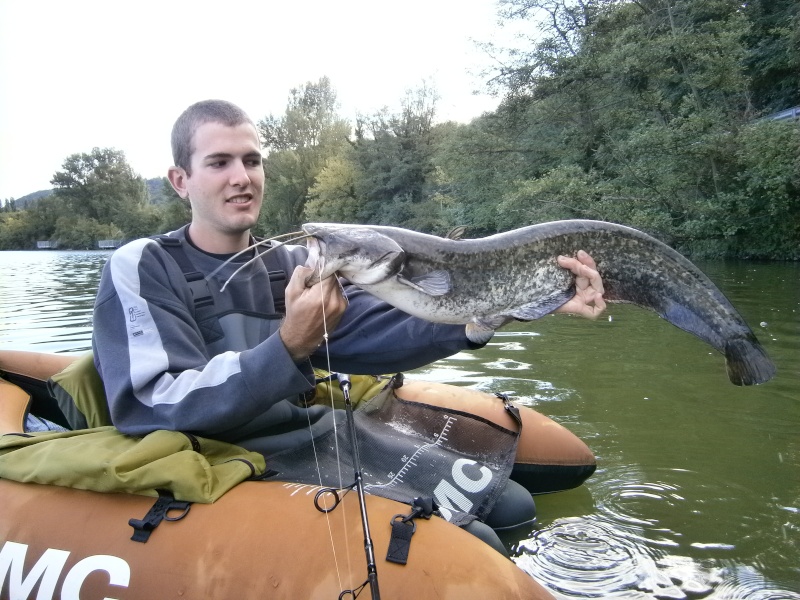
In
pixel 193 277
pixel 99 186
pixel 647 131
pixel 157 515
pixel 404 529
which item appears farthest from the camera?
pixel 99 186

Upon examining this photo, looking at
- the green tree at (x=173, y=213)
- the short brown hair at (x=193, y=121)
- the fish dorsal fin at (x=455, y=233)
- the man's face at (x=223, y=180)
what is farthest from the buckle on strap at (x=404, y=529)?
the green tree at (x=173, y=213)

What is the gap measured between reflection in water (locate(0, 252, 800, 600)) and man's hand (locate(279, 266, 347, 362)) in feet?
6.10

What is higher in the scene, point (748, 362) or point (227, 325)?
point (227, 325)

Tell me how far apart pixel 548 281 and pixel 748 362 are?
985 mm

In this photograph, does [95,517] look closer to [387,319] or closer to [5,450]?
[5,450]

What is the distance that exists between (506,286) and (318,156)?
174ft

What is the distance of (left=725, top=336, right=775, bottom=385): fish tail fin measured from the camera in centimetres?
289

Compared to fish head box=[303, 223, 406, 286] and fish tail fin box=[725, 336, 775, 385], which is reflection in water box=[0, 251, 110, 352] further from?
fish tail fin box=[725, 336, 775, 385]

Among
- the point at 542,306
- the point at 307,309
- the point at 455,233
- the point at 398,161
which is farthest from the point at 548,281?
the point at 398,161

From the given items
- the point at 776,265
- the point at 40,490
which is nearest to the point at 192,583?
the point at 40,490

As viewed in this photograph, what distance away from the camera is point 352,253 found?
2.67 m

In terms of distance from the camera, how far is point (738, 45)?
64.3ft

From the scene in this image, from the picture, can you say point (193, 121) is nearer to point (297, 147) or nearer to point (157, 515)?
point (157, 515)

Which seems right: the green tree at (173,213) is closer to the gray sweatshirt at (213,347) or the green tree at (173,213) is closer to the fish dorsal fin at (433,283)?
the gray sweatshirt at (213,347)
